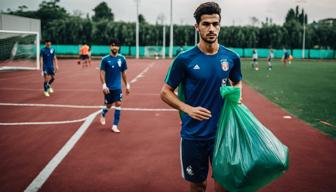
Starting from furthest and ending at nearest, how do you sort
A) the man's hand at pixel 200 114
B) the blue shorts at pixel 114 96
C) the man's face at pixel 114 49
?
the blue shorts at pixel 114 96
the man's face at pixel 114 49
the man's hand at pixel 200 114

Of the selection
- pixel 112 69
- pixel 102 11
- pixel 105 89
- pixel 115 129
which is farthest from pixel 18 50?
pixel 102 11

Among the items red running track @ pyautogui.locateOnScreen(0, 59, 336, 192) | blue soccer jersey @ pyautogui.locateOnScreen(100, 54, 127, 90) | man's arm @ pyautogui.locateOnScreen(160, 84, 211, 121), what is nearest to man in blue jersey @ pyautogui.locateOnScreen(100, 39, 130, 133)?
blue soccer jersey @ pyautogui.locateOnScreen(100, 54, 127, 90)

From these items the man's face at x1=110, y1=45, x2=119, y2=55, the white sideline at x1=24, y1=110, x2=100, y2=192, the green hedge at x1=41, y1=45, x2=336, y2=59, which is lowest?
the white sideline at x1=24, y1=110, x2=100, y2=192

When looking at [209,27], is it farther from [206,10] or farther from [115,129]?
[115,129]

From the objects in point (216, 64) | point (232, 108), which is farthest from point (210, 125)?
point (216, 64)

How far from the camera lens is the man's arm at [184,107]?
3.12 m

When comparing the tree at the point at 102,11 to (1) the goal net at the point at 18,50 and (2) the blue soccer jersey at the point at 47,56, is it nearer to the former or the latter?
(1) the goal net at the point at 18,50

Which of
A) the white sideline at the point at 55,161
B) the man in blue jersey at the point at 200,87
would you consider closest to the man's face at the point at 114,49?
the white sideline at the point at 55,161

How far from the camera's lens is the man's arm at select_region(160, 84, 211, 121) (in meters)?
3.12

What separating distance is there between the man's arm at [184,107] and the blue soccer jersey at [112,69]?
208 inches

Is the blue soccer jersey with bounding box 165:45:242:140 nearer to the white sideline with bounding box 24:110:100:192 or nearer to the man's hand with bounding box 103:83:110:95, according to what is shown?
the white sideline with bounding box 24:110:100:192

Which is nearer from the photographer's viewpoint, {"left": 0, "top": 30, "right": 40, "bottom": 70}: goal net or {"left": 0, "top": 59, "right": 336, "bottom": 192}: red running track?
{"left": 0, "top": 59, "right": 336, "bottom": 192}: red running track

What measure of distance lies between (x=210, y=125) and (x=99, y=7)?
11903 centimetres

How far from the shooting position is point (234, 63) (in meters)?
3.49
